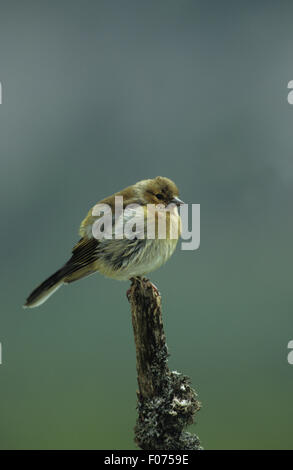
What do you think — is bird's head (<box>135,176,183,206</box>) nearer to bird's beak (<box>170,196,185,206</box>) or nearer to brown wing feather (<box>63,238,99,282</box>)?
bird's beak (<box>170,196,185,206</box>)

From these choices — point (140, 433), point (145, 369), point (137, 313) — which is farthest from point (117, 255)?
point (140, 433)

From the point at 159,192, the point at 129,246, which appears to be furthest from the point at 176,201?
the point at 129,246

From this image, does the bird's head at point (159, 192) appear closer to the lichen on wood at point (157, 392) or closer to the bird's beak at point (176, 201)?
the bird's beak at point (176, 201)

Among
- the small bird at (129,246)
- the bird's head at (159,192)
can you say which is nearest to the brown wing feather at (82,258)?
the small bird at (129,246)

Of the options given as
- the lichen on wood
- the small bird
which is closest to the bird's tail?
the small bird

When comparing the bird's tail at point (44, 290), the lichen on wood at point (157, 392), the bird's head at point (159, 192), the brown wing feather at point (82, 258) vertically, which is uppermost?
the bird's head at point (159, 192)

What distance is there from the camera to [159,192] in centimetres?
286

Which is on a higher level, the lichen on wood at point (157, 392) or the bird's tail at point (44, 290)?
the bird's tail at point (44, 290)

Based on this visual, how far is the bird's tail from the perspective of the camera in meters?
2.83

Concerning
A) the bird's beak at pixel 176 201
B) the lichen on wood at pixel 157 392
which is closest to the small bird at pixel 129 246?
the bird's beak at pixel 176 201

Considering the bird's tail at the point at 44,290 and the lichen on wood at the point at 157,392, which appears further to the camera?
the bird's tail at the point at 44,290

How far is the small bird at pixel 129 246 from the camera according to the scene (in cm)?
280

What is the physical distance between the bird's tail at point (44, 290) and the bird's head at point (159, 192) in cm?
63
